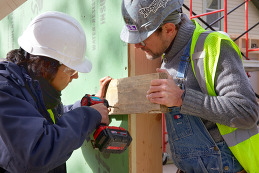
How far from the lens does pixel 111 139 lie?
1.99 m

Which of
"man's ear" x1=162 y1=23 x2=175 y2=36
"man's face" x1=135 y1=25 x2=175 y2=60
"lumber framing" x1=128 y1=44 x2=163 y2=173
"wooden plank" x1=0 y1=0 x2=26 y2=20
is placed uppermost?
"wooden plank" x1=0 y1=0 x2=26 y2=20

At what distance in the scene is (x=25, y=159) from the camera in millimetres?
1590

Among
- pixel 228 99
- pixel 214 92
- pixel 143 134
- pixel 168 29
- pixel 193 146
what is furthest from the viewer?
pixel 143 134

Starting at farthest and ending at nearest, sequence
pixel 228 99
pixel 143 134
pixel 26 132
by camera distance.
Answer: pixel 143 134 < pixel 228 99 < pixel 26 132

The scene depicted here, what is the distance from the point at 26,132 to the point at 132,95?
33.1 inches

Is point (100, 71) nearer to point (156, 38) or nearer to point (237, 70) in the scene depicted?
point (156, 38)

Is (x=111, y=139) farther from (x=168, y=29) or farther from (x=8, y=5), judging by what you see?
(x=8, y=5)

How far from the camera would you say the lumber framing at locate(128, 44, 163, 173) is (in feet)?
7.83

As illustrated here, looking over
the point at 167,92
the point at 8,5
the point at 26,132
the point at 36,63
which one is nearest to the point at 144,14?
the point at 167,92

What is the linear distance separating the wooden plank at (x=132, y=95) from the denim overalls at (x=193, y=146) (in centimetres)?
17

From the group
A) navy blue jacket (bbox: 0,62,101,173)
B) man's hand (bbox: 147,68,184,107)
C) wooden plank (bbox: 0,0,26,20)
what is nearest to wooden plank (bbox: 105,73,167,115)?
man's hand (bbox: 147,68,184,107)

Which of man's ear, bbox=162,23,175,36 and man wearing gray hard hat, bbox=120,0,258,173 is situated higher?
man's ear, bbox=162,23,175,36

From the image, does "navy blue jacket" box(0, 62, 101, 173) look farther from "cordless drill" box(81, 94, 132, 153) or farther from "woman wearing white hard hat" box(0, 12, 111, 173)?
"cordless drill" box(81, 94, 132, 153)

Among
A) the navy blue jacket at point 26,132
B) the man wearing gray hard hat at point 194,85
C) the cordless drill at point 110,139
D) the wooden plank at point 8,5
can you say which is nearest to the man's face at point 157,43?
the man wearing gray hard hat at point 194,85
